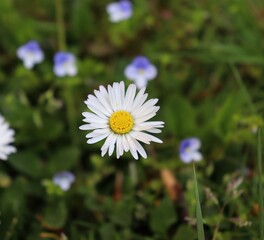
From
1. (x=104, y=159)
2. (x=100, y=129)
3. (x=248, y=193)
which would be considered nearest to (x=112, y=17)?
(x=104, y=159)

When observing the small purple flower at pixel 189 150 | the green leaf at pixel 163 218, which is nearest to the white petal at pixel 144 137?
the green leaf at pixel 163 218

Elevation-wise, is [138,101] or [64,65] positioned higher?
[64,65]

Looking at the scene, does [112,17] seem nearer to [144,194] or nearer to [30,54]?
[30,54]

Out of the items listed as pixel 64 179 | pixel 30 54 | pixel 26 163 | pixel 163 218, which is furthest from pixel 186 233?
pixel 30 54

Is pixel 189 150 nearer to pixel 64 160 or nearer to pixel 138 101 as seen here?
pixel 64 160

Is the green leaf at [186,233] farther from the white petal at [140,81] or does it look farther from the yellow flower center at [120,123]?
the white petal at [140,81]

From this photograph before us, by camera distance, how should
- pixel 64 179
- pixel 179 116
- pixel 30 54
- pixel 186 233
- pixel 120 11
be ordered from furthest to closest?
pixel 120 11
pixel 30 54
pixel 179 116
pixel 64 179
pixel 186 233

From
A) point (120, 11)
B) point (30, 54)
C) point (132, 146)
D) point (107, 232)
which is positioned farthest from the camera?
point (120, 11)
